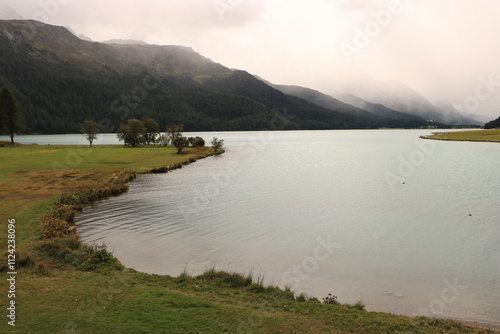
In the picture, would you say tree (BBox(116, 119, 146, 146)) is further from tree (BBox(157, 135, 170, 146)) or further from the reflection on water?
the reflection on water

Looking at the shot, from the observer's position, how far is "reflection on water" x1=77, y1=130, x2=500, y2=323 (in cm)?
1720

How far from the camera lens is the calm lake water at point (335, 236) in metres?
17.2

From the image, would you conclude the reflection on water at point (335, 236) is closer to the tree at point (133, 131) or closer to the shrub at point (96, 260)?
the shrub at point (96, 260)

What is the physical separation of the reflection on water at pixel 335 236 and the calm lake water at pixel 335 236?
3.6 inches

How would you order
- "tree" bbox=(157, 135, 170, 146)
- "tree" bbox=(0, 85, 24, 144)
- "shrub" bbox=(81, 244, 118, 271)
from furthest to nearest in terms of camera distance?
1. "tree" bbox=(157, 135, 170, 146)
2. "tree" bbox=(0, 85, 24, 144)
3. "shrub" bbox=(81, 244, 118, 271)

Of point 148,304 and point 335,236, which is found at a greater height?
point 148,304

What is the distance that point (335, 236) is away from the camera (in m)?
26.8

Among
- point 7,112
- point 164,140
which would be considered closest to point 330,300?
point 7,112

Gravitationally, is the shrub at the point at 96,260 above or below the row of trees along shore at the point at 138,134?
below

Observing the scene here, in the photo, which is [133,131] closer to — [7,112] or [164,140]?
[164,140]

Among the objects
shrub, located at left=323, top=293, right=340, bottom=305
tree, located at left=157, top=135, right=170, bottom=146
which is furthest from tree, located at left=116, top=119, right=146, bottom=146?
shrub, located at left=323, top=293, right=340, bottom=305

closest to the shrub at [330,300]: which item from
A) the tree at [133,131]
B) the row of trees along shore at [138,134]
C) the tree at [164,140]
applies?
the row of trees along shore at [138,134]

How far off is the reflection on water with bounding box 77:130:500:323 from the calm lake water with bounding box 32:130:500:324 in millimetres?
93

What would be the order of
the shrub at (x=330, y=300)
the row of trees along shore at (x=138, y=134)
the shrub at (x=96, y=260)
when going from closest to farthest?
the shrub at (x=330, y=300)
the shrub at (x=96, y=260)
the row of trees along shore at (x=138, y=134)
